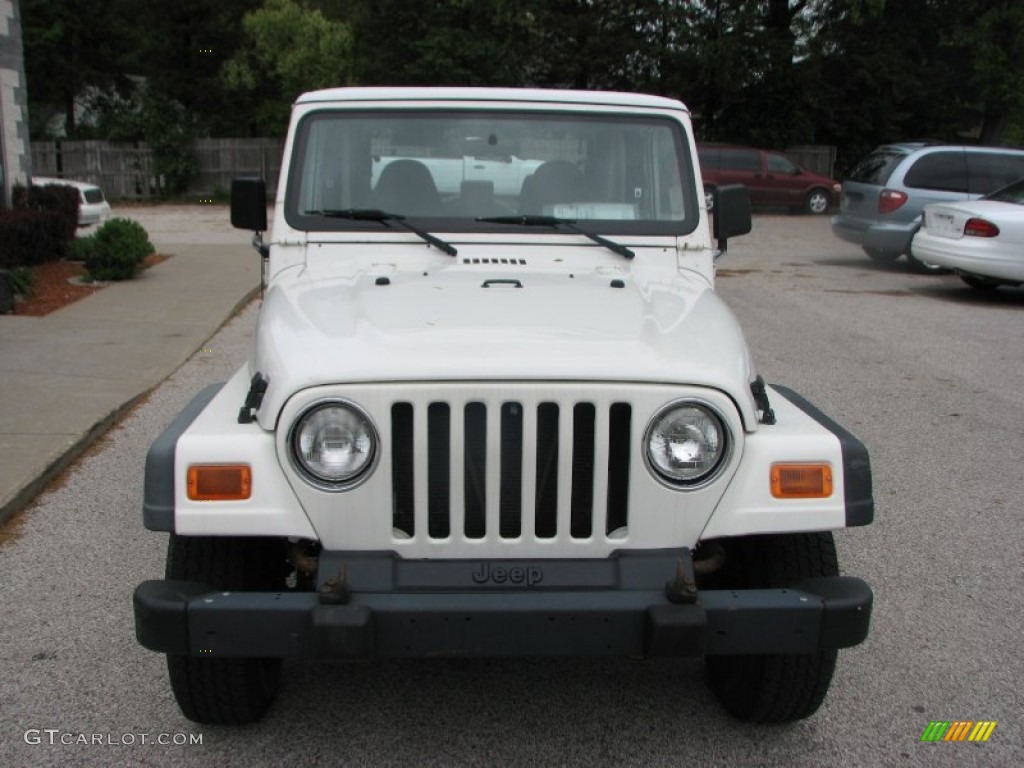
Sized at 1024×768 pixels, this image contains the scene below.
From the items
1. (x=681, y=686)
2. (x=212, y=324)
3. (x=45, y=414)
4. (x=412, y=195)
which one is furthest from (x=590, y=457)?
(x=212, y=324)

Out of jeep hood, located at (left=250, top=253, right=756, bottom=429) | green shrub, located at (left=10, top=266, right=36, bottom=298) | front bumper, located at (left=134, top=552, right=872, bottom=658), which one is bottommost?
green shrub, located at (left=10, top=266, right=36, bottom=298)

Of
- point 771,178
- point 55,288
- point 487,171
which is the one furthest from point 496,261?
point 771,178

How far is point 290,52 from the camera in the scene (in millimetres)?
34406

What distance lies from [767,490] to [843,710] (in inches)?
41.1

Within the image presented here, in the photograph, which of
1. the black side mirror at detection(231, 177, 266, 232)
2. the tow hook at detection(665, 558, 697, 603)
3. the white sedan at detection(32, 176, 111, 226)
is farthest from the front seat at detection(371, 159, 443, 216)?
the white sedan at detection(32, 176, 111, 226)

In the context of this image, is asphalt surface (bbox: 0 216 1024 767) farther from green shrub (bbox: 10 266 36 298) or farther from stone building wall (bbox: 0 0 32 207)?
stone building wall (bbox: 0 0 32 207)

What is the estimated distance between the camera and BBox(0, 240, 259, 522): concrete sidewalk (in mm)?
6195

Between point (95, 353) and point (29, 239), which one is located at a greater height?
point (29, 239)

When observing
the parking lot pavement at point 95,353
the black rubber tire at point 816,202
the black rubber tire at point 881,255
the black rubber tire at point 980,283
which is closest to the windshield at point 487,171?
the parking lot pavement at point 95,353

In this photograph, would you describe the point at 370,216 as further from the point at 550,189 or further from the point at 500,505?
the point at 500,505

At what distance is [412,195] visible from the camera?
4.34 meters

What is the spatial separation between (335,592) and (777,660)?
129cm

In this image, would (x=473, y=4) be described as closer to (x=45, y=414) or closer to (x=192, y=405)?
(x=45, y=414)

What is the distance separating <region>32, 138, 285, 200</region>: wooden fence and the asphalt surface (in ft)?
97.9
